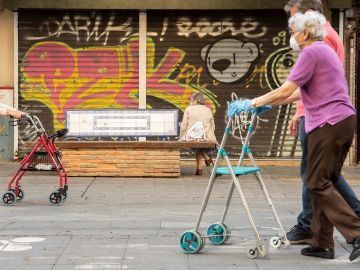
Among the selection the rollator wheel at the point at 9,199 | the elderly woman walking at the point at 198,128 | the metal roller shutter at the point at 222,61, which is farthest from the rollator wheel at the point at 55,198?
the metal roller shutter at the point at 222,61

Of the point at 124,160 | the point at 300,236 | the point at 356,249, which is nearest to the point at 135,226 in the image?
the point at 300,236

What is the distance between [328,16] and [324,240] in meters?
7.94

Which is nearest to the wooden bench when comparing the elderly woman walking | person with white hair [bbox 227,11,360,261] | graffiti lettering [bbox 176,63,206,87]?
the elderly woman walking

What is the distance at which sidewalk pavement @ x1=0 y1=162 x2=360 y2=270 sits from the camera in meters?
5.95

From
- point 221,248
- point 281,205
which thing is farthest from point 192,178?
point 221,248

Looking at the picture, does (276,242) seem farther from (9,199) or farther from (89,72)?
(89,72)

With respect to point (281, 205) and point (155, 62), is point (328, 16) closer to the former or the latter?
point (155, 62)

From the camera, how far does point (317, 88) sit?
5.91m

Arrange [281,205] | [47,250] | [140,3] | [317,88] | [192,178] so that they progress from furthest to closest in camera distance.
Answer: [140,3] → [192,178] → [281,205] → [47,250] → [317,88]

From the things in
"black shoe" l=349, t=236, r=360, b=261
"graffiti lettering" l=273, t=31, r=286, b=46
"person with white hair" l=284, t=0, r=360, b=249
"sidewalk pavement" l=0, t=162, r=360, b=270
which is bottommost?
"sidewalk pavement" l=0, t=162, r=360, b=270

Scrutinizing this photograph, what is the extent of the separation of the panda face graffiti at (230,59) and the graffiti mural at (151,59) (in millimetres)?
21

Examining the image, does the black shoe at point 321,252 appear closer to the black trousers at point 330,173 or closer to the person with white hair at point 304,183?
the black trousers at point 330,173

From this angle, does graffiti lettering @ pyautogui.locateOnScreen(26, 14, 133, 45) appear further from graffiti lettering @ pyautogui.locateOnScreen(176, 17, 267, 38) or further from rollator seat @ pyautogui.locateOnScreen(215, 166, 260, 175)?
rollator seat @ pyautogui.locateOnScreen(215, 166, 260, 175)

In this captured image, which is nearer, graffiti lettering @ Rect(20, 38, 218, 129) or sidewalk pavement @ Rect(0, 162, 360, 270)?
sidewalk pavement @ Rect(0, 162, 360, 270)
